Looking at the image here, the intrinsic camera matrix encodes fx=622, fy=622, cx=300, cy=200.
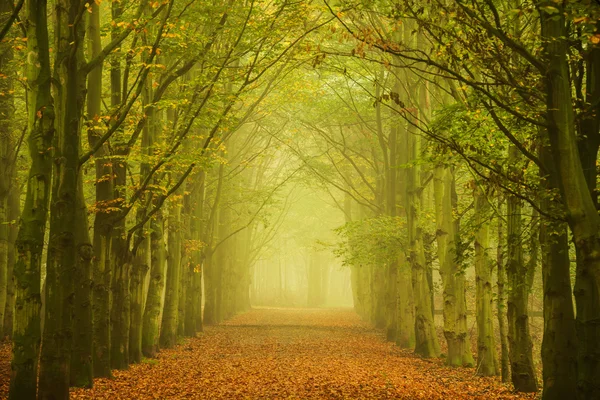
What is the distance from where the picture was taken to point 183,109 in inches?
656

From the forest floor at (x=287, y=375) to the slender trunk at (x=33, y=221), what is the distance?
8.51 ft

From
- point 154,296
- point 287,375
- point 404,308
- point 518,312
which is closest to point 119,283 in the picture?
point 154,296

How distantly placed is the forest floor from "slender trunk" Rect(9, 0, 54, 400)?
102 inches

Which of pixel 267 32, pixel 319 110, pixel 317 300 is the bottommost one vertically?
pixel 317 300

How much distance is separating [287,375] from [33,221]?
329 inches

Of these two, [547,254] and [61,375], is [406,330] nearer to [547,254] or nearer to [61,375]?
[547,254]

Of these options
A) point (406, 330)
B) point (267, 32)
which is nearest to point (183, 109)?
point (267, 32)

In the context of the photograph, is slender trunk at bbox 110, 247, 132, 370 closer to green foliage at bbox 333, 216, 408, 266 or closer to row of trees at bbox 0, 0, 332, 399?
row of trees at bbox 0, 0, 332, 399

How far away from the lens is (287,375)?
15.6 m

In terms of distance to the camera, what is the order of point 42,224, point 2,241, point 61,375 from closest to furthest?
1. point 42,224
2. point 61,375
3. point 2,241

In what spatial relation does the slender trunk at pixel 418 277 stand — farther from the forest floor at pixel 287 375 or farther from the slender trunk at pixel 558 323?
the slender trunk at pixel 558 323

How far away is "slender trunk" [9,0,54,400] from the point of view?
30.3 feet

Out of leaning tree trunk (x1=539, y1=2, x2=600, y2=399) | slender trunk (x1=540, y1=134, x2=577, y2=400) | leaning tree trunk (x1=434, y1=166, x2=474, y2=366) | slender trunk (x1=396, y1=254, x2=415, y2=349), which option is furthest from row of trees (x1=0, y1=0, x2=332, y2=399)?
slender trunk (x1=396, y1=254, x2=415, y2=349)

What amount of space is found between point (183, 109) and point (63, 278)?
23.4 ft
